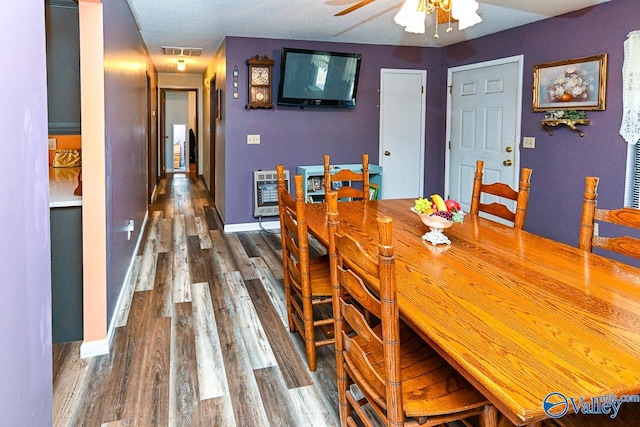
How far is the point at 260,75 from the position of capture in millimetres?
5527

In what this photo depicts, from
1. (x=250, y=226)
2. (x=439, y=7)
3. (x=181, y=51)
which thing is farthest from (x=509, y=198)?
(x=181, y=51)

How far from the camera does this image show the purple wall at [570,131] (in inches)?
156

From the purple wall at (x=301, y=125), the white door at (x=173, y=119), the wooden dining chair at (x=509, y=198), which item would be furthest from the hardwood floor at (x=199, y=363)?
the white door at (x=173, y=119)

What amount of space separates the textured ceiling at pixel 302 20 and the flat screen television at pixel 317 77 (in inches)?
9.5

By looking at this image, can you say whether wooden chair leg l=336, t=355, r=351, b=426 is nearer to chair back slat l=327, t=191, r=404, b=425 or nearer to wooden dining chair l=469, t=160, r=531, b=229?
chair back slat l=327, t=191, r=404, b=425

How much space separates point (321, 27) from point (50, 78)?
299 centimetres

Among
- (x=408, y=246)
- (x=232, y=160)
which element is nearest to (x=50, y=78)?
(x=408, y=246)

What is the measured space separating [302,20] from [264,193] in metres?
2.02

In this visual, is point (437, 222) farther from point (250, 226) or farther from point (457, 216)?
point (250, 226)

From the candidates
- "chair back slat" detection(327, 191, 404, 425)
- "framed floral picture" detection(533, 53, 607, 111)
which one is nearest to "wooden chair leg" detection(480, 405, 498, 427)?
"chair back slat" detection(327, 191, 404, 425)

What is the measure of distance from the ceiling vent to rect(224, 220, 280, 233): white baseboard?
259cm

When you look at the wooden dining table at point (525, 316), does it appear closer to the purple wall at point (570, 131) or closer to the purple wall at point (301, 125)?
the purple wall at point (570, 131)

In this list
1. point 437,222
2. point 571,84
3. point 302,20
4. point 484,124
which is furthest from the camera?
point 484,124

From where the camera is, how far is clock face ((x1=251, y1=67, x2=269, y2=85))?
5.51 m
